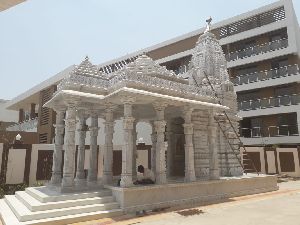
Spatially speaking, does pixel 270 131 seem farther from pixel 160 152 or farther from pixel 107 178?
pixel 107 178

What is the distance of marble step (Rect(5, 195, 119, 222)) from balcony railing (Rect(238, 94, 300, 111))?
75.2 ft

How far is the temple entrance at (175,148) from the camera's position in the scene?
1628cm

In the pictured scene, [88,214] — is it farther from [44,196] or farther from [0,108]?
[0,108]

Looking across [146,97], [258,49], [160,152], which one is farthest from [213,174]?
[258,49]

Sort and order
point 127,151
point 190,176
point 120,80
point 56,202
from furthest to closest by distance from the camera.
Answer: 1. point 190,176
2. point 120,80
3. point 127,151
4. point 56,202

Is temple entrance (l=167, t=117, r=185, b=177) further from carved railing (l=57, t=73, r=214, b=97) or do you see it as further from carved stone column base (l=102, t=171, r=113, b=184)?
carved stone column base (l=102, t=171, r=113, b=184)

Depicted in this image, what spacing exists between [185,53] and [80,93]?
27.0 metres

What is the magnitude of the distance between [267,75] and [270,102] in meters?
3.04

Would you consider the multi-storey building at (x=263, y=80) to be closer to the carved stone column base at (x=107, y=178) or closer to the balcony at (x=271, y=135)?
the balcony at (x=271, y=135)

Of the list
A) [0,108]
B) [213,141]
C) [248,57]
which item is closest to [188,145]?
[213,141]

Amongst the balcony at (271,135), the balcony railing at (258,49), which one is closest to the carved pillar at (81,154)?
the balcony at (271,135)

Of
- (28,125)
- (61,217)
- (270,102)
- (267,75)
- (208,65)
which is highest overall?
(267,75)

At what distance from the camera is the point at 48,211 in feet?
29.0

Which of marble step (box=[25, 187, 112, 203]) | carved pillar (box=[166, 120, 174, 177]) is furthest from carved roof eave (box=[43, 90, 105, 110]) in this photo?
carved pillar (box=[166, 120, 174, 177])
